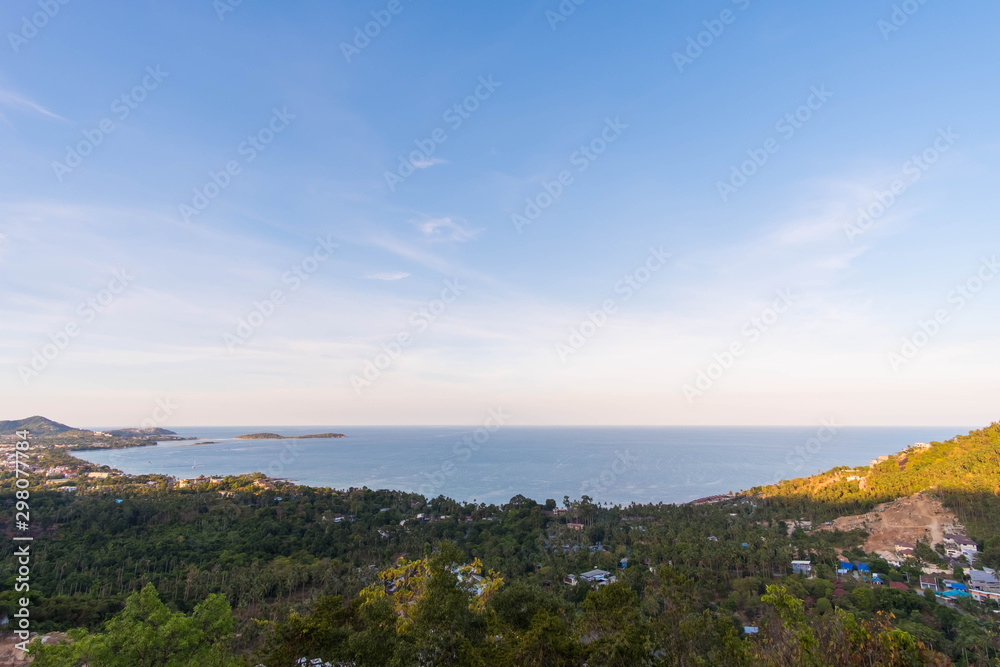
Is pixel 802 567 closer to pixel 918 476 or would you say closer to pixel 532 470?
pixel 918 476

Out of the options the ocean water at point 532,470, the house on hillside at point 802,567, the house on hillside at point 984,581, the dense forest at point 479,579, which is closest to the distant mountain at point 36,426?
the ocean water at point 532,470

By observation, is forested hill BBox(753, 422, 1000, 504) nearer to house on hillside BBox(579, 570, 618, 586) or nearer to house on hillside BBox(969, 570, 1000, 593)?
house on hillside BBox(969, 570, 1000, 593)

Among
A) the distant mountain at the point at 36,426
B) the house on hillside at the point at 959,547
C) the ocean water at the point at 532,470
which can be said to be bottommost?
the ocean water at the point at 532,470

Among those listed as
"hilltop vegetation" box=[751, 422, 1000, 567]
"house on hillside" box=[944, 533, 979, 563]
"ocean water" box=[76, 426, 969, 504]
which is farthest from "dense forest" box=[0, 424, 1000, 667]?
"ocean water" box=[76, 426, 969, 504]

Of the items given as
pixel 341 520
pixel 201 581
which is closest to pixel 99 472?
pixel 341 520

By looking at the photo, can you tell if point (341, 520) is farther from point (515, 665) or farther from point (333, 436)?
point (333, 436)

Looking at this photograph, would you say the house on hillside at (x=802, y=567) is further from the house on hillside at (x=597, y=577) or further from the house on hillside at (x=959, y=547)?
the house on hillside at (x=959, y=547)
